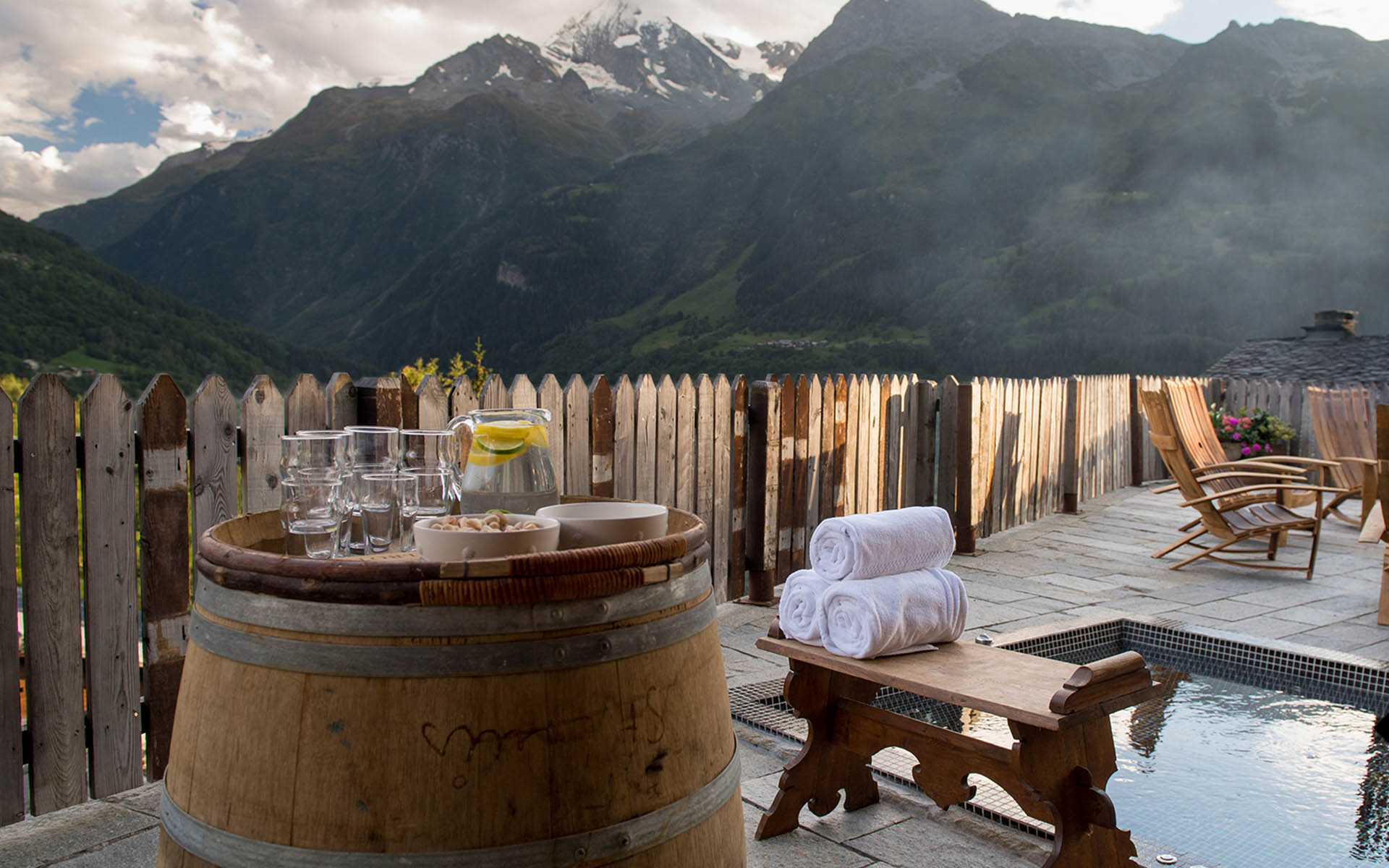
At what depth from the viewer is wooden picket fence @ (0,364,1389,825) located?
2635 mm

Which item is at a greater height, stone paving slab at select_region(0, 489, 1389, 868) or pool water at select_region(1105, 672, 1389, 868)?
stone paving slab at select_region(0, 489, 1389, 868)

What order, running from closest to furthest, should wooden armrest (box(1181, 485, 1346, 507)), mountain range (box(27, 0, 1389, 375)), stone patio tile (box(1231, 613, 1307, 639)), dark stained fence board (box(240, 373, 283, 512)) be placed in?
dark stained fence board (box(240, 373, 283, 512)) < stone patio tile (box(1231, 613, 1307, 639)) < wooden armrest (box(1181, 485, 1346, 507)) < mountain range (box(27, 0, 1389, 375))

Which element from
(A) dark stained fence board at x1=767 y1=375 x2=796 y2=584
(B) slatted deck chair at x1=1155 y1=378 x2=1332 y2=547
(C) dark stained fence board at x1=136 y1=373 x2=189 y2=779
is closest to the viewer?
(C) dark stained fence board at x1=136 y1=373 x2=189 y2=779

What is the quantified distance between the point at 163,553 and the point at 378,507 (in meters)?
1.69

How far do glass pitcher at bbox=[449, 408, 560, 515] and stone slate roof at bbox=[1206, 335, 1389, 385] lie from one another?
64.3ft

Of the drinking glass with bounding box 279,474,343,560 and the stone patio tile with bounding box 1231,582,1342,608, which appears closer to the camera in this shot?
the drinking glass with bounding box 279,474,343,560

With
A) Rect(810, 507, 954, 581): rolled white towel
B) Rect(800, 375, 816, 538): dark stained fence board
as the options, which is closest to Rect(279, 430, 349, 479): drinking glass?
Rect(810, 507, 954, 581): rolled white towel

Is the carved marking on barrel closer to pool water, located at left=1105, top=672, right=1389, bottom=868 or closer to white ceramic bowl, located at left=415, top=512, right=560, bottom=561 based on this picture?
white ceramic bowl, located at left=415, top=512, right=560, bottom=561

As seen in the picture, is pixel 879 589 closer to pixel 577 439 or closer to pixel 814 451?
pixel 577 439

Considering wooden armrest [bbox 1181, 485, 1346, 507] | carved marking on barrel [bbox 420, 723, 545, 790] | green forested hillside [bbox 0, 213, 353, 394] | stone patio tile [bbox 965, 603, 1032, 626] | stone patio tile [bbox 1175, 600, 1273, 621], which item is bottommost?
stone patio tile [bbox 1175, 600, 1273, 621]

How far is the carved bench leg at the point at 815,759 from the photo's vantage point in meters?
2.56

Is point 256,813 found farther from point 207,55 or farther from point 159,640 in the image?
point 207,55

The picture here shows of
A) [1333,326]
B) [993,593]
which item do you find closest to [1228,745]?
[993,593]

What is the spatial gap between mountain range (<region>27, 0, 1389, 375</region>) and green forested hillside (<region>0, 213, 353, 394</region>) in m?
39.8
